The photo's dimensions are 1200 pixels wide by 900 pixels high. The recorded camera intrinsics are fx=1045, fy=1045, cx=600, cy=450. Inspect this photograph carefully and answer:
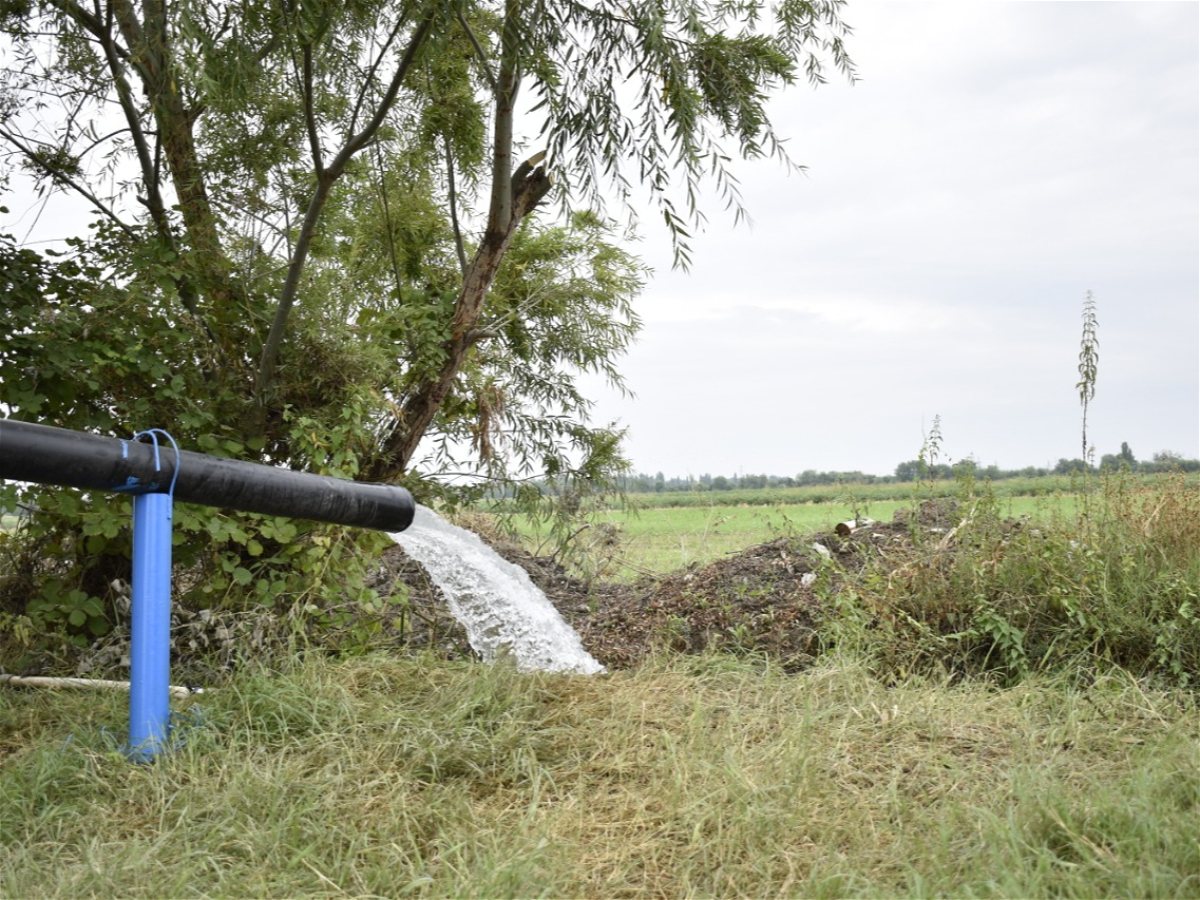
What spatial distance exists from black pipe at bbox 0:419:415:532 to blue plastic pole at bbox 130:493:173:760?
0.26 feet

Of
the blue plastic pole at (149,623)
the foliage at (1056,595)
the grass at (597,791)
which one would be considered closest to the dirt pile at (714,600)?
the foliage at (1056,595)

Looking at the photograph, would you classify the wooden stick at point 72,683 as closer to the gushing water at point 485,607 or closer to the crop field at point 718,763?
the crop field at point 718,763

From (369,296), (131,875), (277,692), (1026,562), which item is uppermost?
(369,296)

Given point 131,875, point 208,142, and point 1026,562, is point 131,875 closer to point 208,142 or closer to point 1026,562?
point 1026,562

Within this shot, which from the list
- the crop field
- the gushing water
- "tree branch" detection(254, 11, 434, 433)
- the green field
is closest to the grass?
the crop field

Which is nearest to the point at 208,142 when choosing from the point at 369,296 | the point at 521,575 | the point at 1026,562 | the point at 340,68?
the point at 340,68

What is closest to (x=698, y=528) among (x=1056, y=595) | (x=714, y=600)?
(x=714, y=600)

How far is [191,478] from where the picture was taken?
3.07m

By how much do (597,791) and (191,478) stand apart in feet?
4.86

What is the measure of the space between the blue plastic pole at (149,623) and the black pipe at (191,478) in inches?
3.1

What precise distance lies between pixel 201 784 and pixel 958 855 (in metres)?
1.93

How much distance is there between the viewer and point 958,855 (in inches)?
94.7

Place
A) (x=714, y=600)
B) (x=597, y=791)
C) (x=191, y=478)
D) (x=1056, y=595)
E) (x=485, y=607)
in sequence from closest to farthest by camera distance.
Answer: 1. (x=597, y=791)
2. (x=191, y=478)
3. (x=1056, y=595)
4. (x=485, y=607)
5. (x=714, y=600)

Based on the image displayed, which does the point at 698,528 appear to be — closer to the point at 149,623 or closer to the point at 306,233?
the point at 306,233
